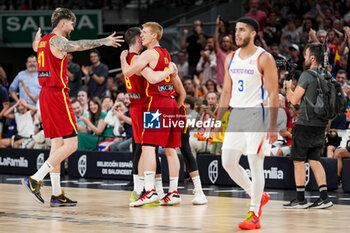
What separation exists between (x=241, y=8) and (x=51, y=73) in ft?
43.2

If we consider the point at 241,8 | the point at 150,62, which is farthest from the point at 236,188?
the point at 241,8

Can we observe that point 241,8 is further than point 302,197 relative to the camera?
Yes

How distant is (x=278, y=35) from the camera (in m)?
17.5

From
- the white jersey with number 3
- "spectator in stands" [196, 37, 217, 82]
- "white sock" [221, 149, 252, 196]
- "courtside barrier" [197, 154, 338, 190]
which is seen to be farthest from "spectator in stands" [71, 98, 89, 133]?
the white jersey with number 3

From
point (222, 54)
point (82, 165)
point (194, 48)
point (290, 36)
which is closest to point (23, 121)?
point (82, 165)

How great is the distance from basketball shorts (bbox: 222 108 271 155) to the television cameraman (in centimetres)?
206

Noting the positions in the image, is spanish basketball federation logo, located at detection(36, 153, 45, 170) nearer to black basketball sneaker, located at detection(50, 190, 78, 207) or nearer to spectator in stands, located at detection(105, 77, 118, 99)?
spectator in stands, located at detection(105, 77, 118, 99)

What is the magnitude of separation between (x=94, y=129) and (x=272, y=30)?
5494 millimetres

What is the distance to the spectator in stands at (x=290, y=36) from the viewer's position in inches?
690

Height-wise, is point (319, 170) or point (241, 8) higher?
point (241, 8)

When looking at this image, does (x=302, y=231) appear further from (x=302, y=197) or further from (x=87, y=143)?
(x=87, y=143)

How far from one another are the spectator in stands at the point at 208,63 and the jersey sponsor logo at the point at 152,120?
7941 millimetres

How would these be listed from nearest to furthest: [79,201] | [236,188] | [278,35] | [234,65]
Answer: [234,65] → [79,201] → [236,188] → [278,35]

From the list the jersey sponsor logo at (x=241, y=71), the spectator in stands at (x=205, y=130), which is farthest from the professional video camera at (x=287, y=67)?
the spectator in stands at (x=205, y=130)
